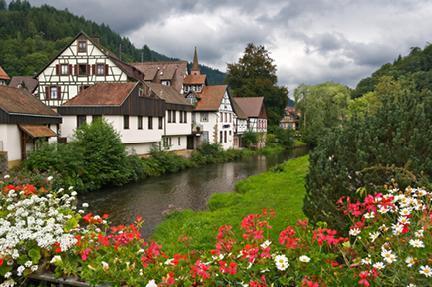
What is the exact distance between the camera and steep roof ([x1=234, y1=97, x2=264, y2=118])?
56.1m

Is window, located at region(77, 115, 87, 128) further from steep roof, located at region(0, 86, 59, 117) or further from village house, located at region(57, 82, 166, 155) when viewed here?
steep roof, located at region(0, 86, 59, 117)

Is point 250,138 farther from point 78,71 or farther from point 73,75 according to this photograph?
point 73,75

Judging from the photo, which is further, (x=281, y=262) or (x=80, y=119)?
(x=80, y=119)

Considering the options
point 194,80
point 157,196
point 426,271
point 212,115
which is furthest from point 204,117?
point 426,271

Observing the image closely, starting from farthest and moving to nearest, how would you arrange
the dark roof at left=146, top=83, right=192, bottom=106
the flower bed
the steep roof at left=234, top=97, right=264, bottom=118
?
the steep roof at left=234, top=97, right=264, bottom=118
the dark roof at left=146, top=83, right=192, bottom=106
the flower bed

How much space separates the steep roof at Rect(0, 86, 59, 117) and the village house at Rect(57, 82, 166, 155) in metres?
1.93

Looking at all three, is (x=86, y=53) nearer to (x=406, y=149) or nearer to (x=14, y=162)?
(x=14, y=162)

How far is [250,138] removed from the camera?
51.6m

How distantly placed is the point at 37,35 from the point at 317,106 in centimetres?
8135

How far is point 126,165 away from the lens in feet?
80.8

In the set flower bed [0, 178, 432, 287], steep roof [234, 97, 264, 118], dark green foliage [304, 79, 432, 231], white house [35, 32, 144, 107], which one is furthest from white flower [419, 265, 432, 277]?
steep roof [234, 97, 264, 118]

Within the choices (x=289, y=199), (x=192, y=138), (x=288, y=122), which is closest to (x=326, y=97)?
(x=288, y=122)

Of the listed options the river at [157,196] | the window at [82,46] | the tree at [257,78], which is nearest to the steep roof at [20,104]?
the river at [157,196]

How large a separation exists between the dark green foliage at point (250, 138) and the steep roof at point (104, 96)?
83.1ft
